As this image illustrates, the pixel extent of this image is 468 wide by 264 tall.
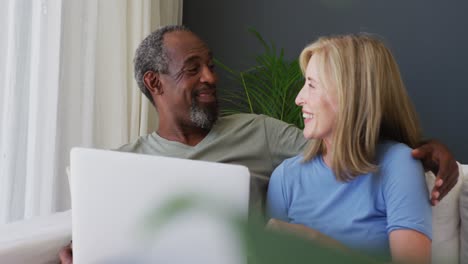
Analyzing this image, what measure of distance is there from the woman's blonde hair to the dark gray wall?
156 centimetres

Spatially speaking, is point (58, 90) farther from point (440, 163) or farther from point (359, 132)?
point (440, 163)

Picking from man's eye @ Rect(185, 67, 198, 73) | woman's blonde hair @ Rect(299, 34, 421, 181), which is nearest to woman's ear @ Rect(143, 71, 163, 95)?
man's eye @ Rect(185, 67, 198, 73)

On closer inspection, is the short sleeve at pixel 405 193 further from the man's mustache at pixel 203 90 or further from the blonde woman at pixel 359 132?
the man's mustache at pixel 203 90

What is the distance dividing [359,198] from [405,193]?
13 centimetres

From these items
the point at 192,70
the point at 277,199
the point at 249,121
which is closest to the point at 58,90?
the point at 192,70

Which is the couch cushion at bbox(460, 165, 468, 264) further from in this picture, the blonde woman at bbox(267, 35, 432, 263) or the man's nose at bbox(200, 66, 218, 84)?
the man's nose at bbox(200, 66, 218, 84)

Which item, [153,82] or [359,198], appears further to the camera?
[153,82]

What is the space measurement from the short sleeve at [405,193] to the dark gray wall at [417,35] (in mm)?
1653

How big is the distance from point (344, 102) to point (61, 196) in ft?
4.71

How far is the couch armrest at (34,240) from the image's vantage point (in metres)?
1.25

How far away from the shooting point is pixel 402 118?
4.04ft

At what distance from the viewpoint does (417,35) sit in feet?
8.93

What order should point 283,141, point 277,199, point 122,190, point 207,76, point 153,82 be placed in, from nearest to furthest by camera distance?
point 122,190, point 277,199, point 283,141, point 207,76, point 153,82

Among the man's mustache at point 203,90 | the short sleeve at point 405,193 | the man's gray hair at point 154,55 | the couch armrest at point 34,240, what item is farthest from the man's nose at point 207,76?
the short sleeve at point 405,193
